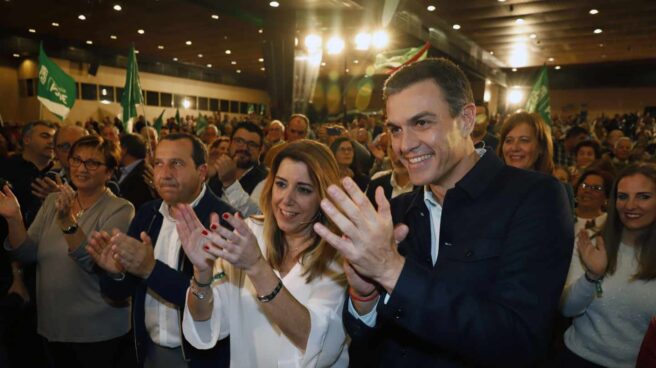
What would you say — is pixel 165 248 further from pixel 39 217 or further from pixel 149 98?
pixel 149 98

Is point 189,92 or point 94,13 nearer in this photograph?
point 94,13

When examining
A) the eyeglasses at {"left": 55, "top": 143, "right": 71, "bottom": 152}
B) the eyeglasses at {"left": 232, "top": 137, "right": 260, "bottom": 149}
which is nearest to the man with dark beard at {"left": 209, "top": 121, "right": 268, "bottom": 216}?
the eyeglasses at {"left": 232, "top": 137, "right": 260, "bottom": 149}

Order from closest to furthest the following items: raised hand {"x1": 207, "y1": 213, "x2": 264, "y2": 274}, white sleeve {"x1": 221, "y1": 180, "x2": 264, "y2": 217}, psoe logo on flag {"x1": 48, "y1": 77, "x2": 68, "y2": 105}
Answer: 1. raised hand {"x1": 207, "y1": 213, "x2": 264, "y2": 274}
2. white sleeve {"x1": 221, "y1": 180, "x2": 264, "y2": 217}
3. psoe logo on flag {"x1": 48, "y1": 77, "x2": 68, "y2": 105}

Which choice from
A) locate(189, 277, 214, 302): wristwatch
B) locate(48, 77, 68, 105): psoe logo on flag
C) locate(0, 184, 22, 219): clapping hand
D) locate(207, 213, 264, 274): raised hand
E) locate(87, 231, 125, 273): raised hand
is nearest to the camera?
locate(207, 213, 264, 274): raised hand

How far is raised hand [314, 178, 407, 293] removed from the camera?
1051mm

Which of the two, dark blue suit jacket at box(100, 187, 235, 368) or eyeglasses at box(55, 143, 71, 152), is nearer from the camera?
dark blue suit jacket at box(100, 187, 235, 368)

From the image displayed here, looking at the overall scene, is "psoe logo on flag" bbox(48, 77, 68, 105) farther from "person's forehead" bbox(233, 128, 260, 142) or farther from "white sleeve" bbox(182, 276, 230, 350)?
"white sleeve" bbox(182, 276, 230, 350)

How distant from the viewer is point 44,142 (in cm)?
434

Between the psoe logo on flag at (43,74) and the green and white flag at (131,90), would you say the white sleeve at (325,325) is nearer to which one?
the green and white flag at (131,90)

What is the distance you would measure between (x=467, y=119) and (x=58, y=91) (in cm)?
596

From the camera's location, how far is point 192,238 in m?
1.70

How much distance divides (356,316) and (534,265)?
0.59m

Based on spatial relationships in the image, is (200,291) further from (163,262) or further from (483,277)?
(483,277)

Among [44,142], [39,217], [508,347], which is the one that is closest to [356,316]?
[508,347]
